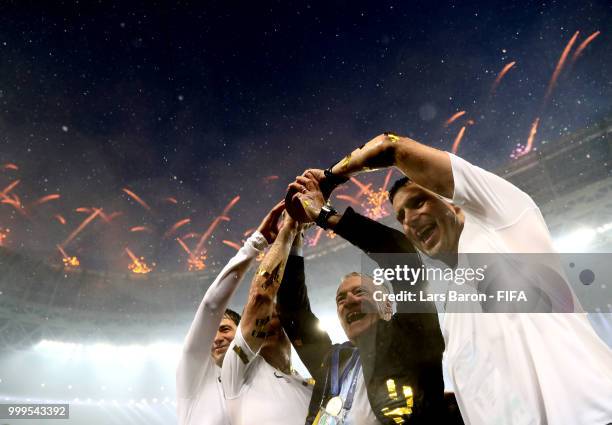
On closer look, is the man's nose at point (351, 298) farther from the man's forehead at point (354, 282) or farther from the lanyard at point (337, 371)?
the lanyard at point (337, 371)

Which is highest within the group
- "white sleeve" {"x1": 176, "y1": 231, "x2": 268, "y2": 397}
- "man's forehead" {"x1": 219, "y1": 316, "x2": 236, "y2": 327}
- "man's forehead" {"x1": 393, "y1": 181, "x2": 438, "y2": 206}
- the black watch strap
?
the black watch strap

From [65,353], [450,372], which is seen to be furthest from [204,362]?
[65,353]

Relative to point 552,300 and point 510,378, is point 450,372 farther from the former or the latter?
point 552,300

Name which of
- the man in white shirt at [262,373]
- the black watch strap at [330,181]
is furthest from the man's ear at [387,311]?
the black watch strap at [330,181]

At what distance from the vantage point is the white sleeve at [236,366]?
263cm

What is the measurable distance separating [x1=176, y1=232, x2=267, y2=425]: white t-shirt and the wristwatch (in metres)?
0.76

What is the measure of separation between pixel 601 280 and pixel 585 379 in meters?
17.1

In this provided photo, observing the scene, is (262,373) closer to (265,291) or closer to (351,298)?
(265,291)

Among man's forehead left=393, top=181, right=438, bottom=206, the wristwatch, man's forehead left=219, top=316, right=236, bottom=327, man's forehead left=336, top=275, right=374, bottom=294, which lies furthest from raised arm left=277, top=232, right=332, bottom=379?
man's forehead left=393, top=181, right=438, bottom=206

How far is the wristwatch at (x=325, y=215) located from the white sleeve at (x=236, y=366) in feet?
3.33

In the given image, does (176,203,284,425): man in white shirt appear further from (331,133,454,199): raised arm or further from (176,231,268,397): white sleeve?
(331,133,454,199): raised arm

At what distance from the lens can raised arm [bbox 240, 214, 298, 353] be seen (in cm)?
270

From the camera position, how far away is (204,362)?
2680 millimetres

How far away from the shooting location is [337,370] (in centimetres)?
254
